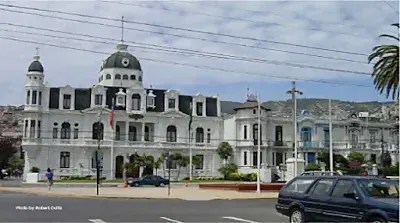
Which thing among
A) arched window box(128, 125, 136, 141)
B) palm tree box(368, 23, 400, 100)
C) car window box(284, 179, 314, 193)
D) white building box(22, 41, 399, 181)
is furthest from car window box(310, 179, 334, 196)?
arched window box(128, 125, 136, 141)

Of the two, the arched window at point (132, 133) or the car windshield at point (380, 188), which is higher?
the arched window at point (132, 133)

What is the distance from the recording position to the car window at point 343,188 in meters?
14.2

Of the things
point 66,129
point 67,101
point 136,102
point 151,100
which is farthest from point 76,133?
point 151,100

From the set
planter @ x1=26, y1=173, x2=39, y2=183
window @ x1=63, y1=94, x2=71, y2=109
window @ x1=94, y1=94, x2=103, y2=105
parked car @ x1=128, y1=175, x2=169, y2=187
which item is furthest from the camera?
window @ x1=94, y1=94, x2=103, y2=105

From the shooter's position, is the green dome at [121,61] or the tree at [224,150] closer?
the tree at [224,150]

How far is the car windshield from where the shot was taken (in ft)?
45.1

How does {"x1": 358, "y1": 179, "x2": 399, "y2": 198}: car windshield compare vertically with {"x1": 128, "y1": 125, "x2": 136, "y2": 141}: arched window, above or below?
below

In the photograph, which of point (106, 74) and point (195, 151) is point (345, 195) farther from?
point (106, 74)

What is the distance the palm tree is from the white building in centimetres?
4394

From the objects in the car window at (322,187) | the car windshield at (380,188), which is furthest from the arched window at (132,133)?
the car windshield at (380,188)

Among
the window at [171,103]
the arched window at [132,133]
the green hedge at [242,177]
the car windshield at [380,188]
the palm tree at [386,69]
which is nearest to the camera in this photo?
the car windshield at [380,188]

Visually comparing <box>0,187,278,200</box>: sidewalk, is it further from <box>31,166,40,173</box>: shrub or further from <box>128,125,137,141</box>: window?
<box>128,125,137,141</box>: window

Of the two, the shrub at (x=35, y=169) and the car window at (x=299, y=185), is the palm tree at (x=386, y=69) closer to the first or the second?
the car window at (x=299, y=185)

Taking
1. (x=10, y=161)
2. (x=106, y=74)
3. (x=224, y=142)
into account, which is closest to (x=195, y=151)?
(x=224, y=142)
